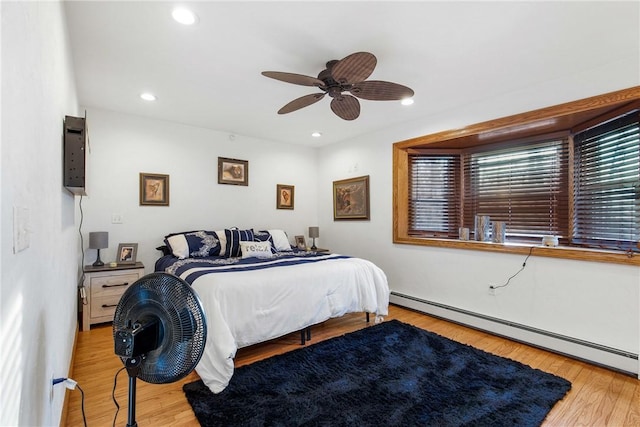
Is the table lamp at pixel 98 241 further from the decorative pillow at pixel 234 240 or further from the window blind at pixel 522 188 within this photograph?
the window blind at pixel 522 188

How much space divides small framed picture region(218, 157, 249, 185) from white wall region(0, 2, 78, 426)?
111 inches

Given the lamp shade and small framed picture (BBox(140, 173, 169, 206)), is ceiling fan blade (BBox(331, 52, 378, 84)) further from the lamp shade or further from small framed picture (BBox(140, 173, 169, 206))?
the lamp shade

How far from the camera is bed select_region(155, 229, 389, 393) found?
6.88 feet

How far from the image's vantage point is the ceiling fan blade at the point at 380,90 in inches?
88.5

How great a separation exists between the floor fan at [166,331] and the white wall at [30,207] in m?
0.26

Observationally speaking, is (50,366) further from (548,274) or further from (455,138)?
(455,138)

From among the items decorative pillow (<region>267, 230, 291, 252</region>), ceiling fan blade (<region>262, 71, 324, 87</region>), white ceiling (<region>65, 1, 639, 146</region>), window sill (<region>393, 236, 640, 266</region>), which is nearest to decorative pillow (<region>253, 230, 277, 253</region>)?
decorative pillow (<region>267, 230, 291, 252</region>)

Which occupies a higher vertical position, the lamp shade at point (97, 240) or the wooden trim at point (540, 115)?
the wooden trim at point (540, 115)

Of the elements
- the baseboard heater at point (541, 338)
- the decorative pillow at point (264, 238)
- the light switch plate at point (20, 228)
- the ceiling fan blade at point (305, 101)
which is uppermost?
the ceiling fan blade at point (305, 101)

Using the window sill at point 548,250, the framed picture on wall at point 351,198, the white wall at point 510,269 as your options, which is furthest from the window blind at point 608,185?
the framed picture on wall at point 351,198

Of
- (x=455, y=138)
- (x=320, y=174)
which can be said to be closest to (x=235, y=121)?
(x=320, y=174)

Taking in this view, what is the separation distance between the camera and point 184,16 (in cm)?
184

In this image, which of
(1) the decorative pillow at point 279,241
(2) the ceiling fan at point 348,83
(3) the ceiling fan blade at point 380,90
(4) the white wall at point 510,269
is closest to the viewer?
(2) the ceiling fan at point 348,83

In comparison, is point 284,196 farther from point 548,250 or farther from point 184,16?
point 548,250
